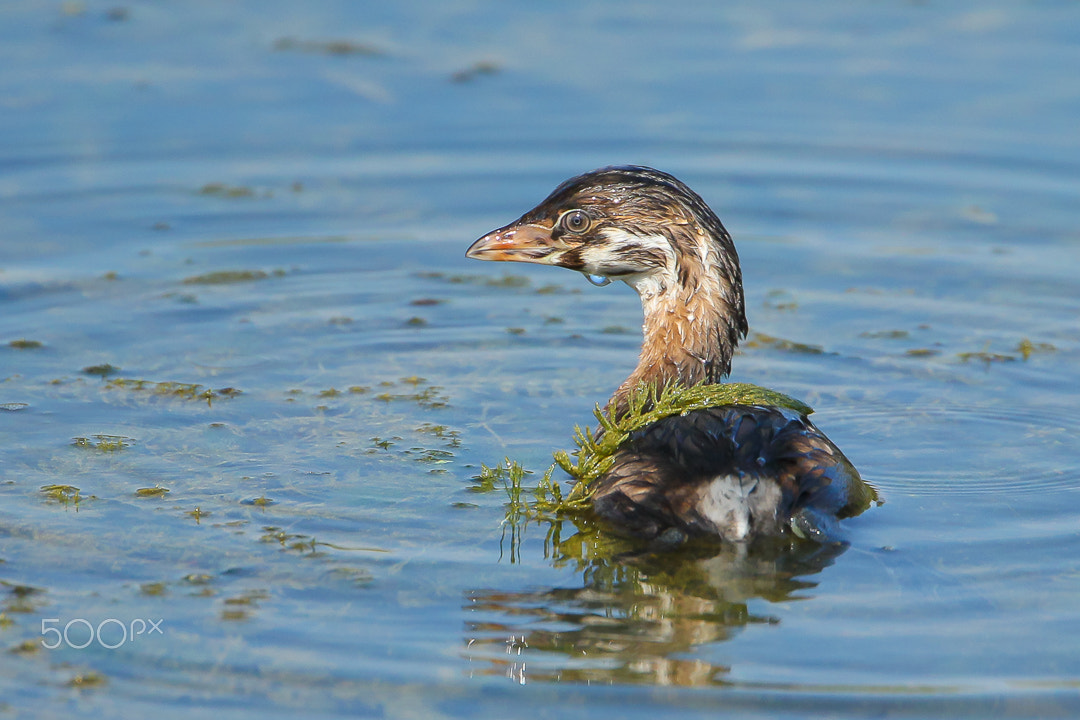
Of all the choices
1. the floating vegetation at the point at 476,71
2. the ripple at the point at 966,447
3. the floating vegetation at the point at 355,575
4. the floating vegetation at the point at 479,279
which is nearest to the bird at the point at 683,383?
the ripple at the point at 966,447

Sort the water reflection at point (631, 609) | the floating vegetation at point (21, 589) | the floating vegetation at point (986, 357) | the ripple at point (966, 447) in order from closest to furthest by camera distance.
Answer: the water reflection at point (631, 609), the floating vegetation at point (21, 589), the ripple at point (966, 447), the floating vegetation at point (986, 357)

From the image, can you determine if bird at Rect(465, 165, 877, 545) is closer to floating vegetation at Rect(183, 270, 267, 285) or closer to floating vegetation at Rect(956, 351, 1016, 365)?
floating vegetation at Rect(956, 351, 1016, 365)

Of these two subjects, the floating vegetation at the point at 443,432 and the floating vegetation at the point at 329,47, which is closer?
the floating vegetation at the point at 443,432

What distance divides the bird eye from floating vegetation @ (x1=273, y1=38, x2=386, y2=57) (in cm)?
555

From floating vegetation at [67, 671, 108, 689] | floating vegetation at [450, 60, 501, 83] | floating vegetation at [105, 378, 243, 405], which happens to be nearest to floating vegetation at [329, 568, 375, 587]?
floating vegetation at [67, 671, 108, 689]

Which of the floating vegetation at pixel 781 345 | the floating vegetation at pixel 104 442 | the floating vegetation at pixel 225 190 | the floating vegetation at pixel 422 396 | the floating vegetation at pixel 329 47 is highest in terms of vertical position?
the floating vegetation at pixel 329 47

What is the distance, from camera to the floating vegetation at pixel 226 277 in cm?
889

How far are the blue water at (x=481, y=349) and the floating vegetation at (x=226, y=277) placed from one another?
3cm

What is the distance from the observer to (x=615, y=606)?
5238 millimetres

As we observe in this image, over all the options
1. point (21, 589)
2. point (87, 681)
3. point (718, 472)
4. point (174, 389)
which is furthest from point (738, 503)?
point (174, 389)

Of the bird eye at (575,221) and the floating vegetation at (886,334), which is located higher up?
the bird eye at (575,221)

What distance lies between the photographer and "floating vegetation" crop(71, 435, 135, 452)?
6.54 metres

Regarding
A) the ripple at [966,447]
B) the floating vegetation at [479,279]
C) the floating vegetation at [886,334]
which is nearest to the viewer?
the ripple at [966,447]

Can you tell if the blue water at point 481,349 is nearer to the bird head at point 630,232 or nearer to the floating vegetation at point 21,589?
the floating vegetation at point 21,589
